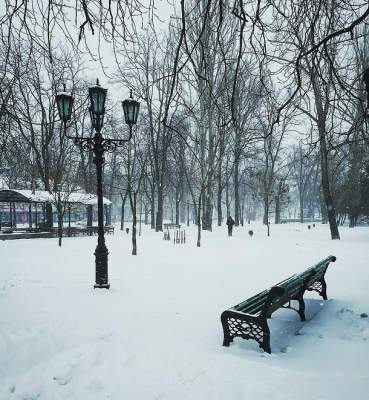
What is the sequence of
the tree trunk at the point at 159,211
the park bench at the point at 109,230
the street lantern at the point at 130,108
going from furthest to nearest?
1. the tree trunk at the point at 159,211
2. the park bench at the point at 109,230
3. the street lantern at the point at 130,108

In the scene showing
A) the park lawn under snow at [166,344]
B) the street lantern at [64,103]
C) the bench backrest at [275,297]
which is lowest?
the park lawn under snow at [166,344]

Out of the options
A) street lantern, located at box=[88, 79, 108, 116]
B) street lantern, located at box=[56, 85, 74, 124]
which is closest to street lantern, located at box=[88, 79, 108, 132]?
street lantern, located at box=[88, 79, 108, 116]

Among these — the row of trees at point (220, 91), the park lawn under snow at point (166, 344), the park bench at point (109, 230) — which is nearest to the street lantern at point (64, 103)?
the row of trees at point (220, 91)

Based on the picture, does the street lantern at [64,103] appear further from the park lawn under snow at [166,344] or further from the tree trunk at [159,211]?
the tree trunk at [159,211]

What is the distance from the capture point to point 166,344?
4586 mm

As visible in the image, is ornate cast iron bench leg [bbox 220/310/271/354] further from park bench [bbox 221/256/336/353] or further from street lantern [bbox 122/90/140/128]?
street lantern [bbox 122/90/140/128]

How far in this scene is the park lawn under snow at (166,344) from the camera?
11.8 feet

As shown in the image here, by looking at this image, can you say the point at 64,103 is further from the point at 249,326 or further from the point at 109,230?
the point at 109,230

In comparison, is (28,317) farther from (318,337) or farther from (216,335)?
(318,337)

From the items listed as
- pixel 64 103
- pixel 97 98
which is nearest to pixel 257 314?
pixel 97 98

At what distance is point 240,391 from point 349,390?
1142mm

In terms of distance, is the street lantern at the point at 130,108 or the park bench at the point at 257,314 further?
the street lantern at the point at 130,108

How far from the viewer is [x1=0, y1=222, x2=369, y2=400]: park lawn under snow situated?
3611 millimetres

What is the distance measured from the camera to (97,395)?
11.6 feet
